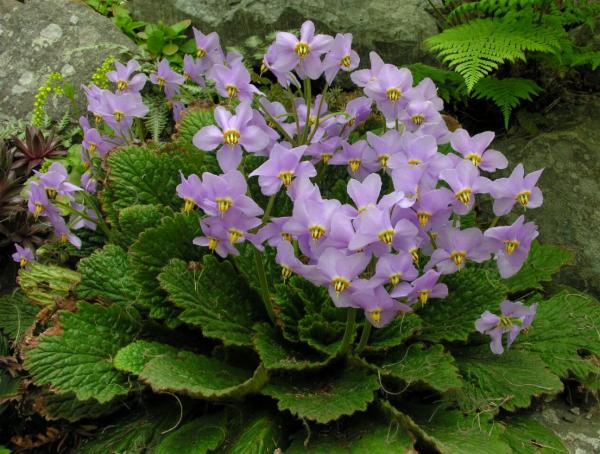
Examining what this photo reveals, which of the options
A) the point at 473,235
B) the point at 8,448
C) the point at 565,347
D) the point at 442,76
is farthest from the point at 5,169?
the point at 565,347

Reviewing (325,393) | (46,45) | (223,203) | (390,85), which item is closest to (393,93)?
(390,85)

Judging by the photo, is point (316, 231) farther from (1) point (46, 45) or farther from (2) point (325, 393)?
(1) point (46, 45)

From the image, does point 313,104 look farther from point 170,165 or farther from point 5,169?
point 5,169

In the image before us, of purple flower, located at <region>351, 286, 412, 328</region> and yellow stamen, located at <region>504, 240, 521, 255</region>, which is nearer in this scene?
purple flower, located at <region>351, 286, 412, 328</region>

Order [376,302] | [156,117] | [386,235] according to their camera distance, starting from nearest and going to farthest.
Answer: [386,235] < [376,302] < [156,117]

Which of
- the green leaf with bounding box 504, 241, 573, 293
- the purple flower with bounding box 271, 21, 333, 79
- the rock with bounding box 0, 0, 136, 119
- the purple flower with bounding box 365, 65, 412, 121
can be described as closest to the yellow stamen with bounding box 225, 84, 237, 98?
the purple flower with bounding box 271, 21, 333, 79

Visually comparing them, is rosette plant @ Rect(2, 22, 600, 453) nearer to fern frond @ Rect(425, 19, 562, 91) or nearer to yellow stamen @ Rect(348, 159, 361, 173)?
yellow stamen @ Rect(348, 159, 361, 173)
